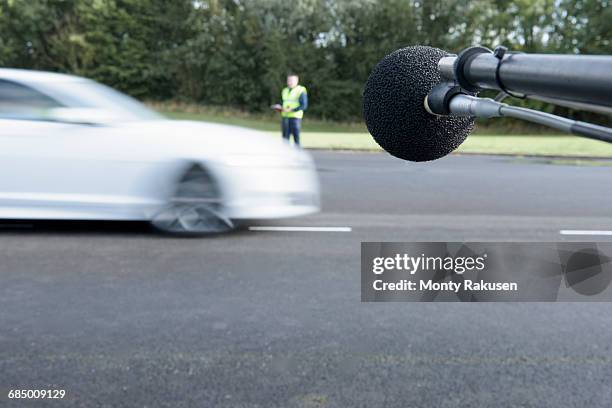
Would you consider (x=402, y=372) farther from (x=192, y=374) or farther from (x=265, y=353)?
(x=192, y=374)

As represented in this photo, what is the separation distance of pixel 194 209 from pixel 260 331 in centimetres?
248

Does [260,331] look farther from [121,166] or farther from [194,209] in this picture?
[121,166]

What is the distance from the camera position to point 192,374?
2887 millimetres

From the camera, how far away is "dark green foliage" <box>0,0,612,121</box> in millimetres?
33906

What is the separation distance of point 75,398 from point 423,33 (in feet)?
111

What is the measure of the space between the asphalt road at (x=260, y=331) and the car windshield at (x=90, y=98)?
3.45ft

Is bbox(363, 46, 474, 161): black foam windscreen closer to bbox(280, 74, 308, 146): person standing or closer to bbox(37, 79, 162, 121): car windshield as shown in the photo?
bbox(37, 79, 162, 121): car windshield

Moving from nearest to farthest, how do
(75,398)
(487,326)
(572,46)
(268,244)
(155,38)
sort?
(75,398) → (487,326) → (268,244) → (572,46) → (155,38)

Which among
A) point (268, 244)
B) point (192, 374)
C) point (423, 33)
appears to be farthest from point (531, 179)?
point (423, 33)

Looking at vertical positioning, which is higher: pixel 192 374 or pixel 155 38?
pixel 155 38

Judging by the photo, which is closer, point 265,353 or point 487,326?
point 265,353

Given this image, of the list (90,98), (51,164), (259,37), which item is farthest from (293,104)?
(259,37)

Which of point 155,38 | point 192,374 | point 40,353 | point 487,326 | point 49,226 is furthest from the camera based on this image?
point 155,38

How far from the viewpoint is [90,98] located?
5750 millimetres
